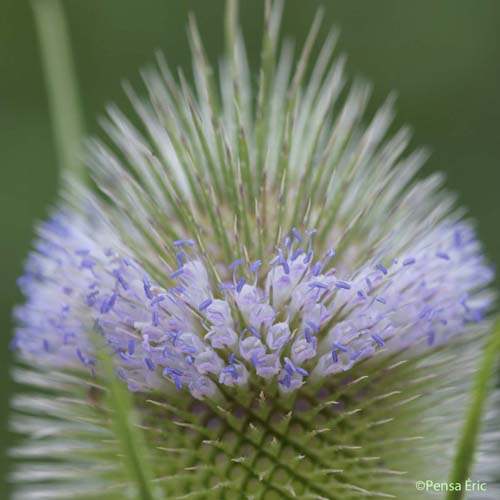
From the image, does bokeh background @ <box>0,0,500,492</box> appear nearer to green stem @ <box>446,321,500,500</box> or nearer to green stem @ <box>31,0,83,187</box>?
green stem @ <box>31,0,83,187</box>

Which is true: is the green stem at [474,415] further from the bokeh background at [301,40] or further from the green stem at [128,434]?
the bokeh background at [301,40]

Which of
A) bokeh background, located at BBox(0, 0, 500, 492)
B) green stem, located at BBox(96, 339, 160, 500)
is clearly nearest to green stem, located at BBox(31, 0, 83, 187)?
green stem, located at BBox(96, 339, 160, 500)

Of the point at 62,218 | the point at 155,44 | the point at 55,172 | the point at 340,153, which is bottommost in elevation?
the point at 62,218

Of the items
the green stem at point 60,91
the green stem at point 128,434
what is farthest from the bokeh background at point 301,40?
the green stem at point 128,434

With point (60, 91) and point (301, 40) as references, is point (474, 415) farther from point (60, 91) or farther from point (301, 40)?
point (301, 40)

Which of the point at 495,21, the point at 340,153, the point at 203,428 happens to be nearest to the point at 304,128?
the point at 340,153

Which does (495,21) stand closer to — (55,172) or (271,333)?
(55,172)
